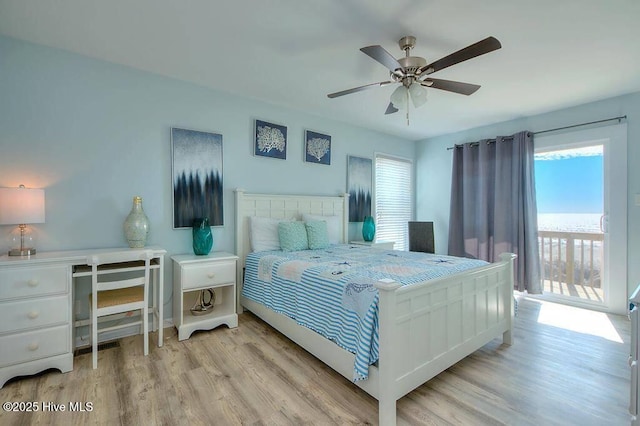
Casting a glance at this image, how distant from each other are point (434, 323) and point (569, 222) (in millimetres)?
3380

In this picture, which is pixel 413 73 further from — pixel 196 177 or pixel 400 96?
pixel 196 177

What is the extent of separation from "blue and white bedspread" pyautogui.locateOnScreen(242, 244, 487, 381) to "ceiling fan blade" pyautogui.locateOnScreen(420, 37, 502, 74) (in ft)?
4.66

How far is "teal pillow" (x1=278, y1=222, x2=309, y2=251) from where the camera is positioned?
126 inches

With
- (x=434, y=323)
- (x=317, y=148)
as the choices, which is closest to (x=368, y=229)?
(x=317, y=148)

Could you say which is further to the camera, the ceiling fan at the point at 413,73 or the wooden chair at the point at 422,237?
the wooden chair at the point at 422,237

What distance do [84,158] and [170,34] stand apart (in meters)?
1.30

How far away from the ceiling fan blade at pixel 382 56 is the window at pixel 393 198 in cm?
286

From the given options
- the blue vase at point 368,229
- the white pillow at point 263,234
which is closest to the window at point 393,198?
the blue vase at point 368,229

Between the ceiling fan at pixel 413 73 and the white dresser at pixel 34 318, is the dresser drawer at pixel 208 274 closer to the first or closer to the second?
the white dresser at pixel 34 318

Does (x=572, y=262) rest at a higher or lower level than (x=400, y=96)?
lower

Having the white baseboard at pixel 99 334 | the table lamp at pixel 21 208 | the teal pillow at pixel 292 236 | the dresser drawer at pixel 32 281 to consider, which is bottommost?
the white baseboard at pixel 99 334

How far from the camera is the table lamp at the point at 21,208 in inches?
77.9

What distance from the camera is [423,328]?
1.79m

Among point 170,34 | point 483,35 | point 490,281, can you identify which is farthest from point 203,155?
point 490,281
